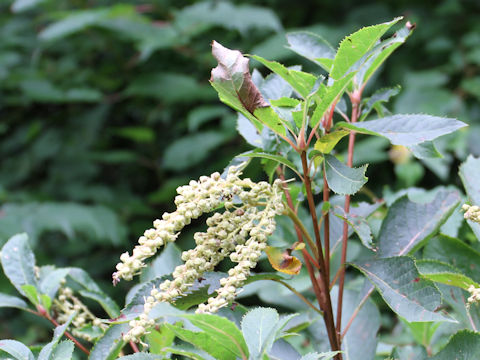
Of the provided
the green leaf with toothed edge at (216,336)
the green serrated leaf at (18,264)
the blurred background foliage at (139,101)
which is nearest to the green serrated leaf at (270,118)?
the green leaf with toothed edge at (216,336)

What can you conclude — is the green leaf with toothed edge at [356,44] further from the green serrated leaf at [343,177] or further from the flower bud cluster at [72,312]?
the flower bud cluster at [72,312]

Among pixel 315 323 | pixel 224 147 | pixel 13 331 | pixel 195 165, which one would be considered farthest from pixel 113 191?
pixel 315 323

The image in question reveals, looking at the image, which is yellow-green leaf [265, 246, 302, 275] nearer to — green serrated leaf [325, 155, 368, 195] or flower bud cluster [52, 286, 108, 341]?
green serrated leaf [325, 155, 368, 195]

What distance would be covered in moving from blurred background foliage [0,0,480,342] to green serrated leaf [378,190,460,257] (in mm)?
1144

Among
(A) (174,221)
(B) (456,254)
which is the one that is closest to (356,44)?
(A) (174,221)

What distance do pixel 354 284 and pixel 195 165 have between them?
1408mm

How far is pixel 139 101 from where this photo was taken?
8.02 ft

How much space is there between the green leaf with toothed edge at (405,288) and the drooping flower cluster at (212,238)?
0.16m

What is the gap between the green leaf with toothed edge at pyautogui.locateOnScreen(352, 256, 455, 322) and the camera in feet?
1.82

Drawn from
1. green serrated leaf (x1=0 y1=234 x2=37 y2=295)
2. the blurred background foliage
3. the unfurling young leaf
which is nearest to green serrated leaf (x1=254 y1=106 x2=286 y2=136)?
the unfurling young leaf

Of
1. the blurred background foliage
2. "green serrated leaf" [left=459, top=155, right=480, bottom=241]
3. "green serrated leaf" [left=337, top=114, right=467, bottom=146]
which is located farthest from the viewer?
the blurred background foliage

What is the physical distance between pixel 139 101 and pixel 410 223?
6.26 feet

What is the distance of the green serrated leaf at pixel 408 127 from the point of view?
566mm

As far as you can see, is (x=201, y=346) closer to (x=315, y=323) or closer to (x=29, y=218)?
(x=315, y=323)
